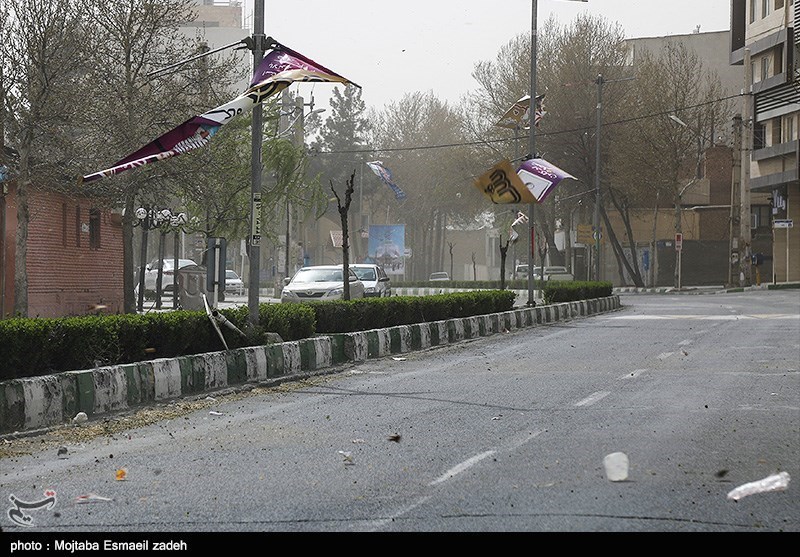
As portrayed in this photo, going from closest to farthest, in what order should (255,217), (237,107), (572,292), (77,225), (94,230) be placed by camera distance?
(237,107) → (255,217) → (77,225) → (94,230) → (572,292)

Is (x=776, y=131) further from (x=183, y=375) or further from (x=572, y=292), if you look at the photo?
(x=183, y=375)

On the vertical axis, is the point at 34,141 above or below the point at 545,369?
above

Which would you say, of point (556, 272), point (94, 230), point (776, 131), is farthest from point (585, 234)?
point (94, 230)

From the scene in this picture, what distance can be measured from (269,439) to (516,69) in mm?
57982

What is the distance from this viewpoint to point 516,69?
66.8m

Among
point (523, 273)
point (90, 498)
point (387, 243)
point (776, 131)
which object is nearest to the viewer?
point (90, 498)

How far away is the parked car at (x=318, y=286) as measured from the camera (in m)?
35.2

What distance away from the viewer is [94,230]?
116 ft

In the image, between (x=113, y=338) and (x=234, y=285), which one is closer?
(x=113, y=338)

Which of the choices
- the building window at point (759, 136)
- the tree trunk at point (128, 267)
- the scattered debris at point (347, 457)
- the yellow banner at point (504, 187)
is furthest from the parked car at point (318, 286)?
the building window at point (759, 136)

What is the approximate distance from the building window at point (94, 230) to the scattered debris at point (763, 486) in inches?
1121

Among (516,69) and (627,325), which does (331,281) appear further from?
(516,69)

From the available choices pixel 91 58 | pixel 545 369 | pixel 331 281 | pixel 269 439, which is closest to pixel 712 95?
pixel 331 281

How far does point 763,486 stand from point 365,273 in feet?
113
